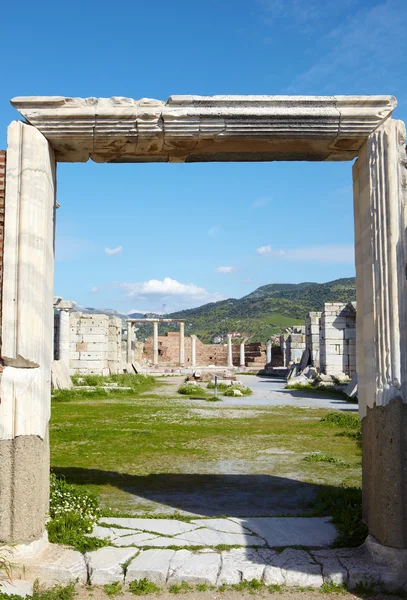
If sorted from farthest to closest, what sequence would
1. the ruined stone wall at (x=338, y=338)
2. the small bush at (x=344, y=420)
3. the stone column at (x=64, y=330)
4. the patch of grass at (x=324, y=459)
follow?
the stone column at (x=64, y=330) < the ruined stone wall at (x=338, y=338) < the small bush at (x=344, y=420) < the patch of grass at (x=324, y=459)

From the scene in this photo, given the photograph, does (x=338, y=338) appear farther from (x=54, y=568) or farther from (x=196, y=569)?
(x=54, y=568)

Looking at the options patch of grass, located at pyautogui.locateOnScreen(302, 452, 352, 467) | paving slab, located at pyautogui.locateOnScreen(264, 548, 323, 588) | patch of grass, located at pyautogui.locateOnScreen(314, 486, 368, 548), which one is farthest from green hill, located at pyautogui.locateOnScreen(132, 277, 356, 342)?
paving slab, located at pyautogui.locateOnScreen(264, 548, 323, 588)

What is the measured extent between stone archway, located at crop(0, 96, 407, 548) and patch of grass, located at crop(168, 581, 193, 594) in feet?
4.03

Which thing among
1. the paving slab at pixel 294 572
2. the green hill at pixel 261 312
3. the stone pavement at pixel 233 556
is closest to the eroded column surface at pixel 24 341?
the stone pavement at pixel 233 556

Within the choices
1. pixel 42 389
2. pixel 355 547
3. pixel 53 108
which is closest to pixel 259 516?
pixel 355 547

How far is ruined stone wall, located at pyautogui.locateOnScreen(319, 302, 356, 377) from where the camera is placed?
824 inches

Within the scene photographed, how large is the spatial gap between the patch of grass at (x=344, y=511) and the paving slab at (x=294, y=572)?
48cm

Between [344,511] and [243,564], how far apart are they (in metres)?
1.42

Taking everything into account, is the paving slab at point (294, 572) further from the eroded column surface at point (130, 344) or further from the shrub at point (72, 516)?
the eroded column surface at point (130, 344)

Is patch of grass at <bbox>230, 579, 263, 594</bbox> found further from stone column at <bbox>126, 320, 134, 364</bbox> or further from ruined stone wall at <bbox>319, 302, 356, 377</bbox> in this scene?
stone column at <bbox>126, 320, 134, 364</bbox>

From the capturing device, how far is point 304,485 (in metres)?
6.64

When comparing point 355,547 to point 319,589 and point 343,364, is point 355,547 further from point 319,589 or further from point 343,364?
point 343,364

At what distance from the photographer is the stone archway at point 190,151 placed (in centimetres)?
437

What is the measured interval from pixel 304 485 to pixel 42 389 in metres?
3.64
